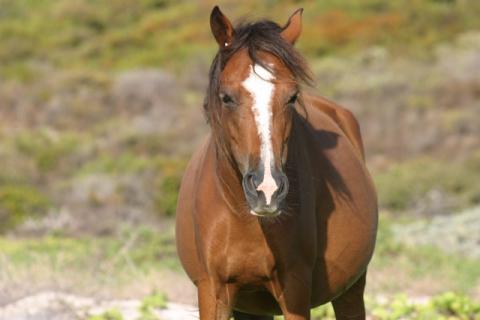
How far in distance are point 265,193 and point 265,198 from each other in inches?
0.8

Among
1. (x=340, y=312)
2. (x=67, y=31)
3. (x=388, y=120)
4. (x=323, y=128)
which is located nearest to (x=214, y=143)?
(x=323, y=128)

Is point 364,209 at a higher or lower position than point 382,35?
lower

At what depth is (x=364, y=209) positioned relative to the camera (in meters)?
6.02

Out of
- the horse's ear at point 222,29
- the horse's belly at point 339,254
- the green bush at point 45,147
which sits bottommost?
the horse's belly at point 339,254

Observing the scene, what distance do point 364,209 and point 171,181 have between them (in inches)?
634

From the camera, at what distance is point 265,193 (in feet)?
14.2

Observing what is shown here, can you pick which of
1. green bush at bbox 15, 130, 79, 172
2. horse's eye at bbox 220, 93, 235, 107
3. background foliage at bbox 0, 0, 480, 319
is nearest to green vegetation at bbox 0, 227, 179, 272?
background foliage at bbox 0, 0, 480, 319

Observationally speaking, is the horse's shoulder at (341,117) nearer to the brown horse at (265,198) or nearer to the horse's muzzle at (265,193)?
the brown horse at (265,198)

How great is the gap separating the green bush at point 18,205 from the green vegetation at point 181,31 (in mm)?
18664

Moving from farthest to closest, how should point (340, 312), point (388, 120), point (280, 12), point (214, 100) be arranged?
1. point (280, 12)
2. point (388, 120)
3. point (340, 312)
4. point (214, 100)

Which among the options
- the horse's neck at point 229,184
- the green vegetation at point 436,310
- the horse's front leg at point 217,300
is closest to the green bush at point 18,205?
the green vegetation at point 436,310

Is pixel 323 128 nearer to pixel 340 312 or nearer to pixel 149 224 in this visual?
pixel 340 312

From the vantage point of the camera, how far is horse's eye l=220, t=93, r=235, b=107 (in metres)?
4.65

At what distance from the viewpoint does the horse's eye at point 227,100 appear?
465cm
